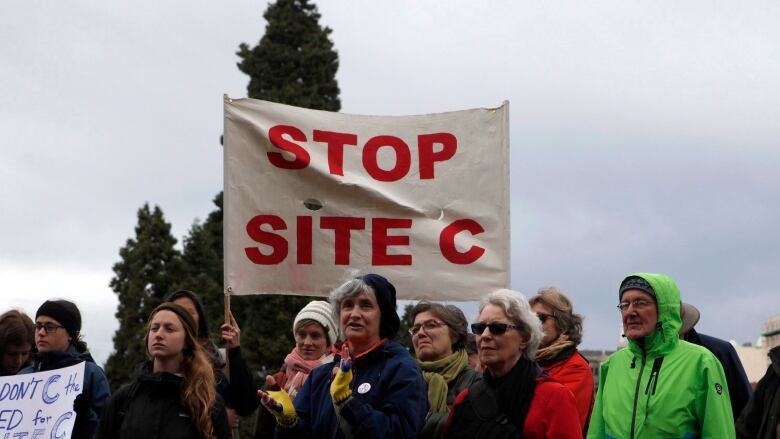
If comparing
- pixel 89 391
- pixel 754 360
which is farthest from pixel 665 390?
pixel 754 360

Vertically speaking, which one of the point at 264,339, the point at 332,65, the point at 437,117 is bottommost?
the point at 264,339

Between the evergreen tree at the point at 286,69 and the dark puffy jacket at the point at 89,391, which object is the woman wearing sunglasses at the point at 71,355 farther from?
the evergreen tree at the point at 286,69

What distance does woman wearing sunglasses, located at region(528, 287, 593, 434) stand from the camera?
8.98m

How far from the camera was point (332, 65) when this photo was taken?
3544 cm

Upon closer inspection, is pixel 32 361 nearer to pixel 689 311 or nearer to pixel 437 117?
pixel 437 117

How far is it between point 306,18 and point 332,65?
197cm

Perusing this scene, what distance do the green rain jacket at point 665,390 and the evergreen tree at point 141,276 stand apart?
29425 mm

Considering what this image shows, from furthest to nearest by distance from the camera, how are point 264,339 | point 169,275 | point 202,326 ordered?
1. point 169,275
2. point 264,339
3. point 202,326

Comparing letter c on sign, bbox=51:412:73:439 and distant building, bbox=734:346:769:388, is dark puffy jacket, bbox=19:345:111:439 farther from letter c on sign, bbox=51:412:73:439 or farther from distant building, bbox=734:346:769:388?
distant building, bbox=734:346:769:388

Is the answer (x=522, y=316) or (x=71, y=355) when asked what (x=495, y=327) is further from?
(x=71, y=355)

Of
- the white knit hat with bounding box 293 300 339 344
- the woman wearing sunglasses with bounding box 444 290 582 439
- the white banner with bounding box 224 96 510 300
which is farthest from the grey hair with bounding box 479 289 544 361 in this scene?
the white banner with bounding box 224 96 510 300

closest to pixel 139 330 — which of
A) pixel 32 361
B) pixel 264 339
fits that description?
pixel 264 339

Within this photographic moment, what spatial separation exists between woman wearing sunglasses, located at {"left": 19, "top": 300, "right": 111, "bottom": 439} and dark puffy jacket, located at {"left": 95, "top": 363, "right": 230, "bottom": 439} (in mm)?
1203

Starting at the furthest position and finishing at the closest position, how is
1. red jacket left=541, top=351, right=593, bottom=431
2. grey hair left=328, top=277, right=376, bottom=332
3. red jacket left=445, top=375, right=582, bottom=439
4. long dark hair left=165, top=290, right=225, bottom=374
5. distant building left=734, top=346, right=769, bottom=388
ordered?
distant building left=734, top=346, right=769, bottom=388
red jacket left=541, top=351, right=593, bottom=431
long dark hair left=165, top=290, right=225, bottom=374
grey hair left=328, top=277, right=376, bottom=332
red jacket left=445, top=375, right=582, bottom=439
